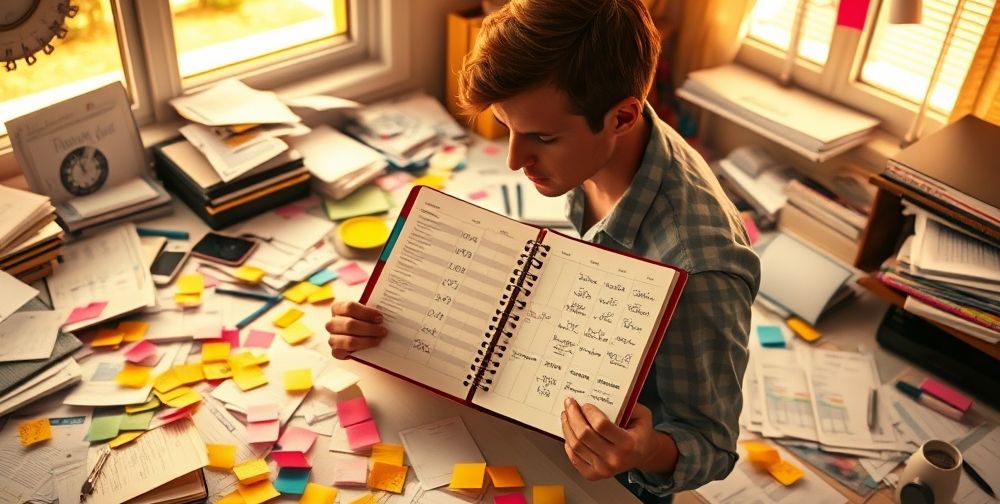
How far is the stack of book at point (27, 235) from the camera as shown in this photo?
1608 millimetres

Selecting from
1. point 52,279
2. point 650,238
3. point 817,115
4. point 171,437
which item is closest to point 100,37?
point 52,279

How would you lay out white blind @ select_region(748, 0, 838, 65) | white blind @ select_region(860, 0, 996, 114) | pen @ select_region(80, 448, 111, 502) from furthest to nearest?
white blind @ select_region(748, 0, 838, 65) → white blind @ select_region(860, 0, 996, 114) → pen @ select_region(80, 448, 111, 502)

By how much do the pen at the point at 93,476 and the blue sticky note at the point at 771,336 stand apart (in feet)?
4.29

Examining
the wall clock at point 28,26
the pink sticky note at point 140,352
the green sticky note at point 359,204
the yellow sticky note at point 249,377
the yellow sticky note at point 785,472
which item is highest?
the wall clock at point 28,26

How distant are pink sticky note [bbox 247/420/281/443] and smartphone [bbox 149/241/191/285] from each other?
0.45 meters

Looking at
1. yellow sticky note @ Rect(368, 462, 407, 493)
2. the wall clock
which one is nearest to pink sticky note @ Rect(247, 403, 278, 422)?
yellow sticky note @ Rect(368, 462, 407, 493)

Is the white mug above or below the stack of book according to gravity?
below

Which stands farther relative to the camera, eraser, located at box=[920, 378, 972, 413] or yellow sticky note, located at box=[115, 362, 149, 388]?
eraser, located at box=[920, 378, 972, 413]

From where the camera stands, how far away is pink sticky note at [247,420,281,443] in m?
1.41

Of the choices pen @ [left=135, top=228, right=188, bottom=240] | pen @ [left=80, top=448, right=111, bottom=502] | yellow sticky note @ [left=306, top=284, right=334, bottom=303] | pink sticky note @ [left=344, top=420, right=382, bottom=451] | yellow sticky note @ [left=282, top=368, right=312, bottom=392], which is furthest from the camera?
pen @ [left=135, top=228, right=188, bottom=240]

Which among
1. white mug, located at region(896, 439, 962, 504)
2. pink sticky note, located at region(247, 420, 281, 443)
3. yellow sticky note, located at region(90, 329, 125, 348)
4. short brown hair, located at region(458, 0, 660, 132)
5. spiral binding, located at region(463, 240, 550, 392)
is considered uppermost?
short brown hair, located at region(458, 0, 660, 132)

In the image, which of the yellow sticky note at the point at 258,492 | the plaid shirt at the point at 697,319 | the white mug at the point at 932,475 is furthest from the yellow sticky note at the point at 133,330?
the white mug at the point at 932,475

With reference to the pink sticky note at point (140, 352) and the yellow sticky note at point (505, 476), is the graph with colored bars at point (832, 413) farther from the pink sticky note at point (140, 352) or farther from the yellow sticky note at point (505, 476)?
the pink sticky note at point (140, 352)

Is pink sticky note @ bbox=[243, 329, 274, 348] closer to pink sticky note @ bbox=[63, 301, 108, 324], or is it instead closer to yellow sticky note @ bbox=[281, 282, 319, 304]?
yellow sticky note @ bbox=[281, 282, 319, 304]
